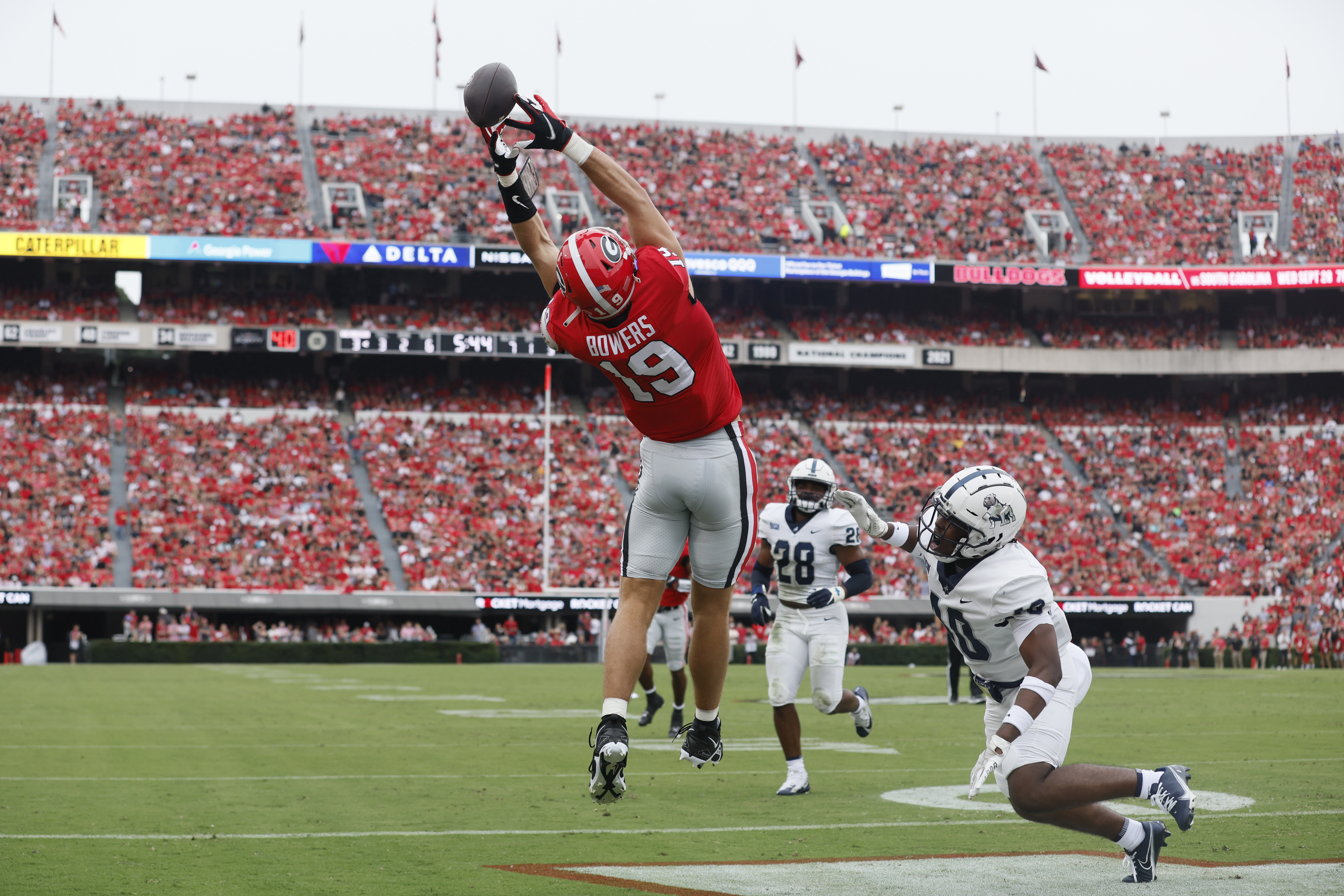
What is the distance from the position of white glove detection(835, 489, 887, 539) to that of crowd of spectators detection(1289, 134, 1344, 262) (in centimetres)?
4456

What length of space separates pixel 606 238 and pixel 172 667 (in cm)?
2982

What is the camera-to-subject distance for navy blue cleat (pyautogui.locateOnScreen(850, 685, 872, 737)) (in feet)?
40.8

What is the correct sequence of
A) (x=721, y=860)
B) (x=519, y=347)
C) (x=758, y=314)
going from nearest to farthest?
1. (x=721, y=860)
2. (x=519, y=347)
3. (x=758, y=314)

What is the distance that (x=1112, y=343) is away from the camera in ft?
157

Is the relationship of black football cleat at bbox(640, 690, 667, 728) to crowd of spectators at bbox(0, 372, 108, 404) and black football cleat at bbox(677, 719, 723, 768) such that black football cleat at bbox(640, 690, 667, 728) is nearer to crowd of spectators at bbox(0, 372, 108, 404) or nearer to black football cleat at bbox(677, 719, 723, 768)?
black football cleat at bbox(677, 719, 723, 768)

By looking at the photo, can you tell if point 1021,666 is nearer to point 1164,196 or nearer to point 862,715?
point 862,715

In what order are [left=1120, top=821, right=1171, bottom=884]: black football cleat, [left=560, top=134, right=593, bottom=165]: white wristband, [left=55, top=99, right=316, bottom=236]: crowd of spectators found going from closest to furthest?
[left=1120, top=821, right=1171, bottom=884]: black football cleat < [left=560, top=134, right=593, bottom=165]: white wristband < [left=55, top=99, right=316, bottom=236]: crowd of spectators

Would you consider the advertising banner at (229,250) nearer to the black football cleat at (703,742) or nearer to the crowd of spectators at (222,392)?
the crowd of spectators at (222,392)

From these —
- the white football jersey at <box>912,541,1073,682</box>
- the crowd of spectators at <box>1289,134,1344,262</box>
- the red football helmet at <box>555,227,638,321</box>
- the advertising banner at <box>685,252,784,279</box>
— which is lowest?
the white football jersey at <box>912,541,1073,682</box>

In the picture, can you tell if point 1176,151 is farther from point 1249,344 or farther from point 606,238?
point 606,238

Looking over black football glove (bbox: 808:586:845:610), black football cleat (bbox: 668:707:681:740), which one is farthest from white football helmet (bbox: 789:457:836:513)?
black football cleat (bbox: 668:707:681:740)

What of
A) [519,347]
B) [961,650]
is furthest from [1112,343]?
[961,650]

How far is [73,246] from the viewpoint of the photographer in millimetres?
41906

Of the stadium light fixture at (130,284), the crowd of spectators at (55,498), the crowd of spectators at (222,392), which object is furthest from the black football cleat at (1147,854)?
the stadium light fixture at (130,284)
